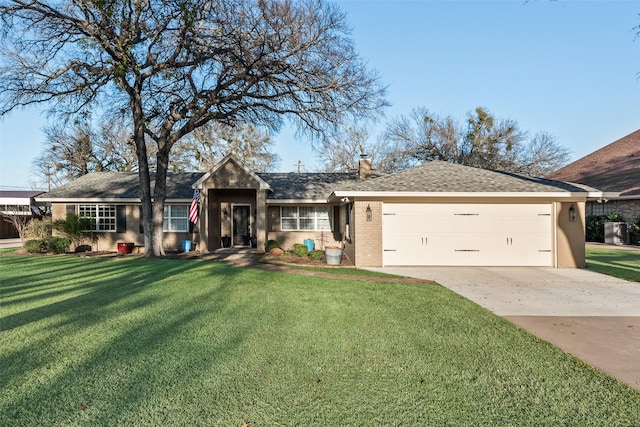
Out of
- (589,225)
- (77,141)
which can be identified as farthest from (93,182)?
(589,225)

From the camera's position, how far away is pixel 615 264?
1270cm

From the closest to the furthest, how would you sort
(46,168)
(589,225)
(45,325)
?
1. (45,325)
2. (589,225)
3. (46,168)

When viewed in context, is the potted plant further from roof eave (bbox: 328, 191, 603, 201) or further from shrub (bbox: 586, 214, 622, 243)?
shrub (bbox: 586, 214, 622, 243)

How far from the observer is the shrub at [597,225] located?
2172 cm

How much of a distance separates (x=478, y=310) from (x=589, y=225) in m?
21.9

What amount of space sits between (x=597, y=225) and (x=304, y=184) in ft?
61.4

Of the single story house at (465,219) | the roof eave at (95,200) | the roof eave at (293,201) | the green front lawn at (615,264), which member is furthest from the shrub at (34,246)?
the green front lawn at (615,264)

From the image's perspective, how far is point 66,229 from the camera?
16.8 metres

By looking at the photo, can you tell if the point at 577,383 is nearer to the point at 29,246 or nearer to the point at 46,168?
the point at 29,246

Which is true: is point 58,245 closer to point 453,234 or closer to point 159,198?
point 159,198

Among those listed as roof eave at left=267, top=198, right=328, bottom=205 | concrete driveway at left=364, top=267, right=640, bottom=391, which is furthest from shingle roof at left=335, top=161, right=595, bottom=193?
roof eave at left=267, top=198, right=328, bottom=205

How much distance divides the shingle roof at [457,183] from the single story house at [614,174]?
341 inches

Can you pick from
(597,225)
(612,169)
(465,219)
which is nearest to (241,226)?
(465,219)

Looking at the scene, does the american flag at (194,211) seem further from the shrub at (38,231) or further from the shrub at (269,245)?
the shrub at (38,231)
